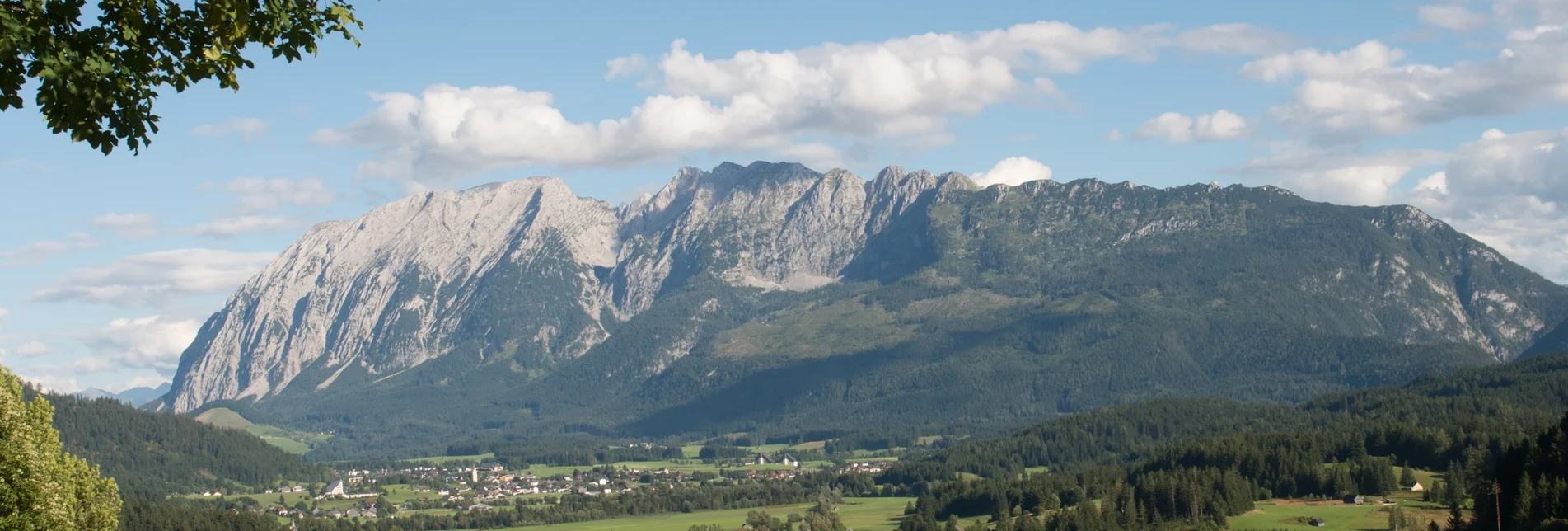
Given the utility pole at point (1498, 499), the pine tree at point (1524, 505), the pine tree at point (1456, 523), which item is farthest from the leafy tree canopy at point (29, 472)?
the pine tree at point (1456, 523)

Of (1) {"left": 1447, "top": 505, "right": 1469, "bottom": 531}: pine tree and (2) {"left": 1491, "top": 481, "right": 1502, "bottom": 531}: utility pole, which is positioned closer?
(2) {"left": 1491, "top": 481, "right": 1502, "bottom": 531}: utility pole

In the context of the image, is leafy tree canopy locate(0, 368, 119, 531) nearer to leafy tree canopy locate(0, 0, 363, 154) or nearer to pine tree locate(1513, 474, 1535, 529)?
leafy tree canopy locate(0, 0, 363, 154)

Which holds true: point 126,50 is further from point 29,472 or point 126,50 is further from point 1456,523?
point 1456,523

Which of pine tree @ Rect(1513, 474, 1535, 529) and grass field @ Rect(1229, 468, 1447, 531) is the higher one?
pine tree @ Rect(1513, 474, 1535, 529)

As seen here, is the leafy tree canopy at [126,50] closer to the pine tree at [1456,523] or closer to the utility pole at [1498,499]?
the utility pole at [1498,499]

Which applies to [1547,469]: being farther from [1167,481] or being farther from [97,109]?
[97,109]

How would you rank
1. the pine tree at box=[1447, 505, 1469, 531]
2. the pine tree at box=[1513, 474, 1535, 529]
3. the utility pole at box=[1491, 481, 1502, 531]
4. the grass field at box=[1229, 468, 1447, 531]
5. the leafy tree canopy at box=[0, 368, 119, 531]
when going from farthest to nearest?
the grass field at box=[1229, 468, 1447, 531]
the pine tree at box=[1447, 505, 1469, 531]
the utility pole at box=[1491, 481, 1502, 531]
the pine tree at box=[1513, 474, 1535, 529]
the leafy tree canopy at box=[0, 368, 119, 531]

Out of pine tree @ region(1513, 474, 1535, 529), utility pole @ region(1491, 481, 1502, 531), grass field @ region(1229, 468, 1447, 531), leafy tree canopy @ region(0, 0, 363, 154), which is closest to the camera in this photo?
leafy tree canopy @ region(0, 0, 363, 154)

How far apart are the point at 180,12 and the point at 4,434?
2426 centimetres

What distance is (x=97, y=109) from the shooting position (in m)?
16.9

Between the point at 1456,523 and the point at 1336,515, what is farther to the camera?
the point at 1336,515

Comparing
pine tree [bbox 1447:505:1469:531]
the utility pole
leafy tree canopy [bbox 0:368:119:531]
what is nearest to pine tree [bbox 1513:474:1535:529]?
the utility pole

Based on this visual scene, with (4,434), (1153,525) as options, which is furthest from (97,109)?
(1153,525)

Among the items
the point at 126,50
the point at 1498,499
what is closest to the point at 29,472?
the point at 126,50
